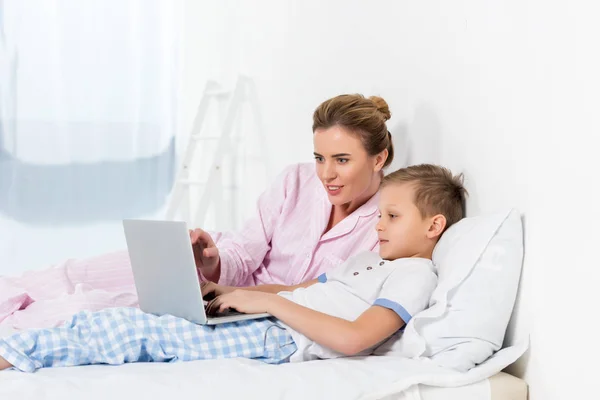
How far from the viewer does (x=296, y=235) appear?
2176 millimetres

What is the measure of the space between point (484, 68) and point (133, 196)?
101 inches

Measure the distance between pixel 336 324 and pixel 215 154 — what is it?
7.46 ft

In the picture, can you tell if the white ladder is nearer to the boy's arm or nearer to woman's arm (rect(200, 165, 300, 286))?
woman's arm (rect(200, 165, 300, 286))

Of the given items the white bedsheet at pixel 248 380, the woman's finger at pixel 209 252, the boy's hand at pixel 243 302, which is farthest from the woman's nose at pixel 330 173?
the white bedsheet at pixel 248 380

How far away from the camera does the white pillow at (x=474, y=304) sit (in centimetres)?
146

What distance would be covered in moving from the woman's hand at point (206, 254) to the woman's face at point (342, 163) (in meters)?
0.36

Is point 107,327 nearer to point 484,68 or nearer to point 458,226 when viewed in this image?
point 458,226

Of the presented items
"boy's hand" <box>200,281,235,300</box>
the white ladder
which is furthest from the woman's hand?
the white ladder

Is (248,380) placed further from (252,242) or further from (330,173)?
(252,242)

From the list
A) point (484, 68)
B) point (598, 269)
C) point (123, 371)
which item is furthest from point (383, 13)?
point (123, 371)

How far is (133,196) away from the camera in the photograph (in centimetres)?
383

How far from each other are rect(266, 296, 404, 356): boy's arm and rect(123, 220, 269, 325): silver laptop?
9 centimetres

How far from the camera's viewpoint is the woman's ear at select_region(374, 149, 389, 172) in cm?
204

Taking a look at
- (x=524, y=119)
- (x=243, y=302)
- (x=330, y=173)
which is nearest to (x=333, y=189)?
(x=330, y=173)
